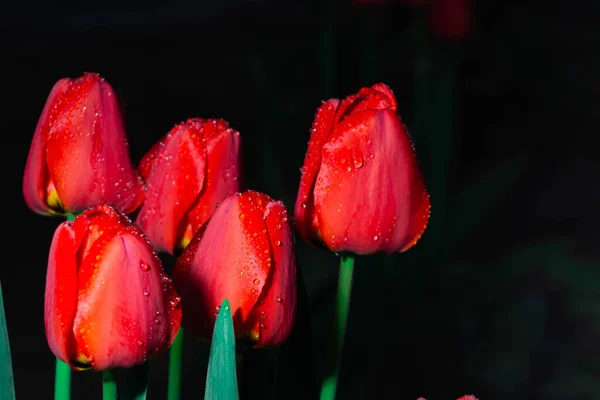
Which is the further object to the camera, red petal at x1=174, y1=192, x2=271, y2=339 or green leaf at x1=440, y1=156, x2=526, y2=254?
green leaf at x1=440, y1=156, x2=526, y2=254

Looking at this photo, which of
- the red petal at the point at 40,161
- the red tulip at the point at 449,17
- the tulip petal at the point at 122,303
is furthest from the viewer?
the red tulip at the point at 449,17

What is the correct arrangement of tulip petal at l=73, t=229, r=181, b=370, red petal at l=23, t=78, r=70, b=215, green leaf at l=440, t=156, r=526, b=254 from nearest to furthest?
1. tulip petal at l=73, t=229, r=181, b=370
2. red petal at l=23, t=78, r=70, b=215
3. green leaf at l=440, t=156, r=526, b=254

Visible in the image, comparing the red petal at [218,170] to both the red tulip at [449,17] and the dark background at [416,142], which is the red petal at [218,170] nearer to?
the dark background at [416,142]

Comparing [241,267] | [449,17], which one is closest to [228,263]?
[241,267]

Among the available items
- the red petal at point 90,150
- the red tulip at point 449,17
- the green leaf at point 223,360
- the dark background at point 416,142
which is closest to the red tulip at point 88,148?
the red petal at point 90,150

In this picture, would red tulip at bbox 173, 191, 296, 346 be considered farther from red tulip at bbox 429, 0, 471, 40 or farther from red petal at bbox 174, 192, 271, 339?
red tulip at bbox 429, 0, 471, 40

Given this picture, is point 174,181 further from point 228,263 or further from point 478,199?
point 478,199

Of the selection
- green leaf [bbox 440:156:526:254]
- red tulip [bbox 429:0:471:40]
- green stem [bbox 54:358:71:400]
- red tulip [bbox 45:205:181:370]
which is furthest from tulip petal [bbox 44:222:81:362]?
red tulip [bbox 429:0:471:40]
